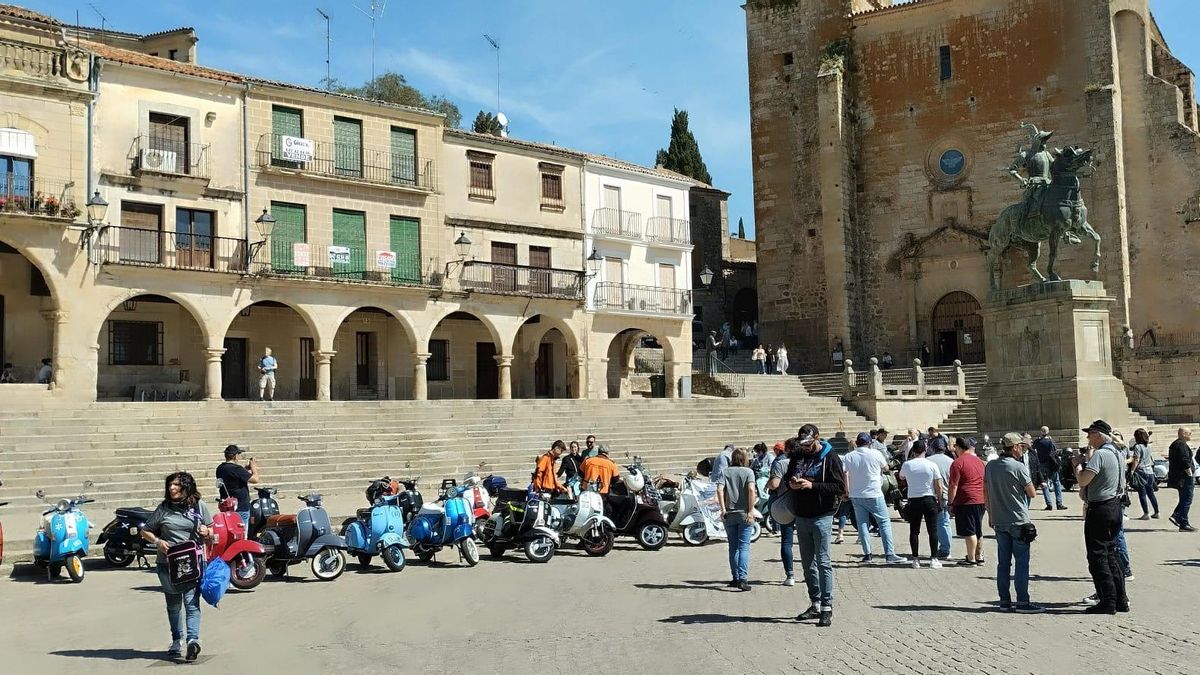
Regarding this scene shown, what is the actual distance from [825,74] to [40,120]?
92.4 feet

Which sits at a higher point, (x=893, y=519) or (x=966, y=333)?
(x=966, y=333)

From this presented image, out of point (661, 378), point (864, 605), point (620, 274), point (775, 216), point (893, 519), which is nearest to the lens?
point (864, 605)

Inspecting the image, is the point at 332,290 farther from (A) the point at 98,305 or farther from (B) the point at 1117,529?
(B) the point at 1117,529

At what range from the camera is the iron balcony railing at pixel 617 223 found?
3659 centimetres

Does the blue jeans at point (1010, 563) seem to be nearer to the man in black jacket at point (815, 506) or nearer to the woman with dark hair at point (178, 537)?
the man in black jacket at point (815, 506)

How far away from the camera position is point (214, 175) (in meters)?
28.5

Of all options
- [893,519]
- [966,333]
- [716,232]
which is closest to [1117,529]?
[893,519]

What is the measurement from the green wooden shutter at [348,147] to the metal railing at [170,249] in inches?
147

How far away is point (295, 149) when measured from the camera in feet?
97.6

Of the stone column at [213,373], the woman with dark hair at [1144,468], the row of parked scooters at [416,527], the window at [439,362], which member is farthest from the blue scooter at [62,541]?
the window at [439,362]

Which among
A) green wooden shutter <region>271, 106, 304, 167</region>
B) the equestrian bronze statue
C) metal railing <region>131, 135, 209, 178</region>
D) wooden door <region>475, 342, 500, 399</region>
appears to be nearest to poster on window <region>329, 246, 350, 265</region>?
green wooden shutter <region>271, 106, 304, 167</region>

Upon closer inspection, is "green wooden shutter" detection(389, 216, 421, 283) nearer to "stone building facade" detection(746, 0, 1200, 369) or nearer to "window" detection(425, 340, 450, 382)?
"window" detection(425, 340, 450, 382)

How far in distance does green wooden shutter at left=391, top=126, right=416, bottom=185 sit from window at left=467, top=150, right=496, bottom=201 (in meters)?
1.98

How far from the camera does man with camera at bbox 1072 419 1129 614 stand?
30.9 ft
